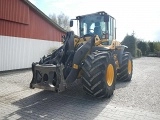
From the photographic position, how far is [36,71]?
5965mm

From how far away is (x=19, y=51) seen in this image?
41.9 ft

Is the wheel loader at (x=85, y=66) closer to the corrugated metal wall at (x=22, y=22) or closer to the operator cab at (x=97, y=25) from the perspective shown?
the operator cab at (x=97, y=25)

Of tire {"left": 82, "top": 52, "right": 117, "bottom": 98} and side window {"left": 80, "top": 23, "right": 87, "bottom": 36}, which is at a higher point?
side window {"left": 80, "top": 23, "right": 87, "bottom": 36}

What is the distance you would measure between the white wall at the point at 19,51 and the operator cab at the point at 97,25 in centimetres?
552

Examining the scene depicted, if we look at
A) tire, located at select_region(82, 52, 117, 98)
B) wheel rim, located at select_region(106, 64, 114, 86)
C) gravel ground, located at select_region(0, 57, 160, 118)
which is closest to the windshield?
wheel rim, located at select_region(106, 64, 114, 86)

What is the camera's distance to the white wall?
1171 cm

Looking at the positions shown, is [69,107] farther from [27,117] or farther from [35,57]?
[35,57]

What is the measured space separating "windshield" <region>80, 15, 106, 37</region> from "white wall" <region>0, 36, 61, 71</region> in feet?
18.5

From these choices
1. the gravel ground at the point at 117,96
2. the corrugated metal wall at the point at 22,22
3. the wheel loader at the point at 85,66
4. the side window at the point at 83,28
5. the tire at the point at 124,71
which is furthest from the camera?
the corrugated metal wall at the point at 22,22

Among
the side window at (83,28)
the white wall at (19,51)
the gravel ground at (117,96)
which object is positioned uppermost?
the side window at (83,28)

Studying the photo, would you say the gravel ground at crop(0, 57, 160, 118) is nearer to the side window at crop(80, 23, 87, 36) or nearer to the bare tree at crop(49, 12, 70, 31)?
the side window at crop(80, 23, 87, 36)

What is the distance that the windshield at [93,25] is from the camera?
781cm

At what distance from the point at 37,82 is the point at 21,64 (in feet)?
24.7

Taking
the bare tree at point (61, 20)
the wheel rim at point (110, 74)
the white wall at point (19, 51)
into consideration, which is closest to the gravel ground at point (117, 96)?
the wheel rim at point (110, 74)
